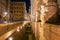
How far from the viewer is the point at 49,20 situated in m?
3.45

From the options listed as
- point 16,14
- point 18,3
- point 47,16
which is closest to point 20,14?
point 16,14

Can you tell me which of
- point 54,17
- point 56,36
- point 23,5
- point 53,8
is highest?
point 23,5

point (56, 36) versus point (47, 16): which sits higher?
point (47, 16)

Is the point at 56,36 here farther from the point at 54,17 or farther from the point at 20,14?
the point at 20,14

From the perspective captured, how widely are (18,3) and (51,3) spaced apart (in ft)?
180

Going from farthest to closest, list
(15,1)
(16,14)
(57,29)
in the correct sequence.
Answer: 1. (15,1)
2. (16,14)
3. (57,29)

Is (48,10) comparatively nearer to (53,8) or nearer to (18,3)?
(53,8)

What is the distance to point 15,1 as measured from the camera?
59.7 metres

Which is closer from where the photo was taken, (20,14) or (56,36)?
(56,36)

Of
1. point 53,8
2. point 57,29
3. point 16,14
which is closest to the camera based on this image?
point 57,29

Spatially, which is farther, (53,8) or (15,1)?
(15,1)

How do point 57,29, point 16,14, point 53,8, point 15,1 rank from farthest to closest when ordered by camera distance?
1. point 15,1
2. point 16,14
3. point 53,8
4. point 57,29

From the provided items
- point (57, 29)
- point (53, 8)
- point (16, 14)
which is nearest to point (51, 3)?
point (53, 8)

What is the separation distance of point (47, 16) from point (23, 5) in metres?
53.4
